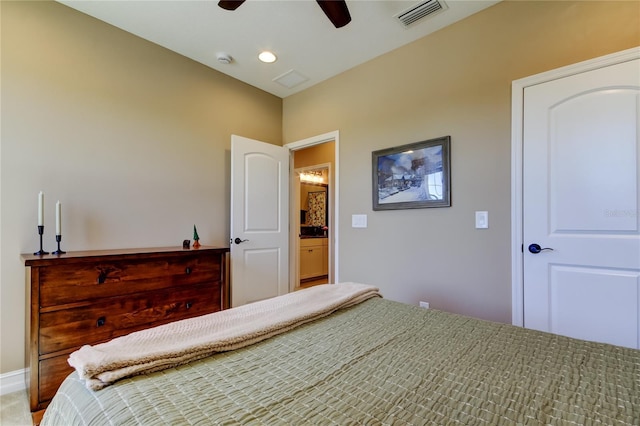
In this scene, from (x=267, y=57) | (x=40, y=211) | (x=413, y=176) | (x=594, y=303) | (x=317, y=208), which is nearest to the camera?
(x=594, y=303)

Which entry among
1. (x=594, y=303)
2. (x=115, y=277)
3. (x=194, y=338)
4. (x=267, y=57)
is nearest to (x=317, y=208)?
(x=267, y=57)

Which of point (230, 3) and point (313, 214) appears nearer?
point (230, 3)

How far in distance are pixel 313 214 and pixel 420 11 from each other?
4577 millimetres

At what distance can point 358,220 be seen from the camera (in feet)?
9.88

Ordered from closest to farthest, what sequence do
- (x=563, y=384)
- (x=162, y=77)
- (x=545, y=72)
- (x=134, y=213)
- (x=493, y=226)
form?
1. (x=563, y=384)
2. (x=545, y=72)
3. (x=493, y=226)
4. (x=134, y=213)
5. (x=162, y=77)

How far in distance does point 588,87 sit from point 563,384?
1.95m

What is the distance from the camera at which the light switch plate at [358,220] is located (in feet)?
9.71

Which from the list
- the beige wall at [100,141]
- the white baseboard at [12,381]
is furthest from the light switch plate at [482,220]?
the white baseboard at [12,381]

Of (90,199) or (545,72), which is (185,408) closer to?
(90,199)

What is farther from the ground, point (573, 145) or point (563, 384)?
point (573, 145)

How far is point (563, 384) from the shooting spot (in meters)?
0.78

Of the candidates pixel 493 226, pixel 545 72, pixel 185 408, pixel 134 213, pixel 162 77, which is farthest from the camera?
pixel 162 77

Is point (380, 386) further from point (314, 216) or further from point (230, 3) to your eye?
point (314, 216)

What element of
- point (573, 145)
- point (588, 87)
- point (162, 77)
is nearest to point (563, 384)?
point (573, 145)
